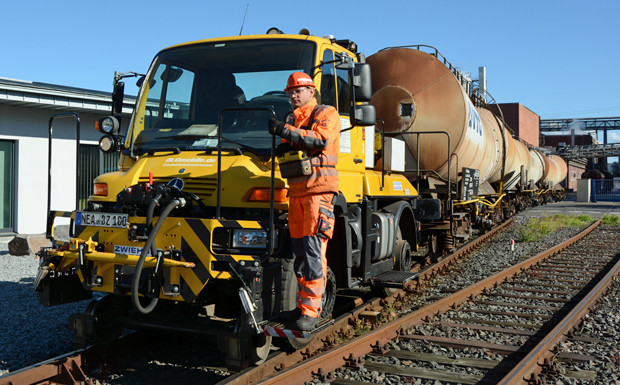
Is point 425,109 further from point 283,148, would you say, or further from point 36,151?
point 36,151

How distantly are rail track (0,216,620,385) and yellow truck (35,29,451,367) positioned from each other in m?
0.32

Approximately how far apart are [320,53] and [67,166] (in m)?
11.5

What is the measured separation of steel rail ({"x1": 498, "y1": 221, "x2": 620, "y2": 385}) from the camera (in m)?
4.52

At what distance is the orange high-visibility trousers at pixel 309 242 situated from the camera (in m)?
4.53

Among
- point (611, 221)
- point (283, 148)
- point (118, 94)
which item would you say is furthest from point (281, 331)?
point (611, 221)

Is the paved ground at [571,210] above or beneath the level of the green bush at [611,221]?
above

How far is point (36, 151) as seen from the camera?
14586 millimetres

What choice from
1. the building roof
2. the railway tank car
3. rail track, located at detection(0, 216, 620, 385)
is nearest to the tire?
rail track, located at detection(0, 216, 620, 385)

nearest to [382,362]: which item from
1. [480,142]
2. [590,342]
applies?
[590,342]

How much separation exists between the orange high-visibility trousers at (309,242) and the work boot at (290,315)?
5 centimetres

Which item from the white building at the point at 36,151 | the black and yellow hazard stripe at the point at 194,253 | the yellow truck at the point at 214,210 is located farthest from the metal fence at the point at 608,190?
the black and yellow hazard stripe at the point at 194,253

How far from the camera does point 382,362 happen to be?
5168 millimetres

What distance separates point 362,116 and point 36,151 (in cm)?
1192

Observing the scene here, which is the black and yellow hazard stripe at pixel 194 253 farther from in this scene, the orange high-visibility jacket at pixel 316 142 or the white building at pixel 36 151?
the white building at pixel 36 151
